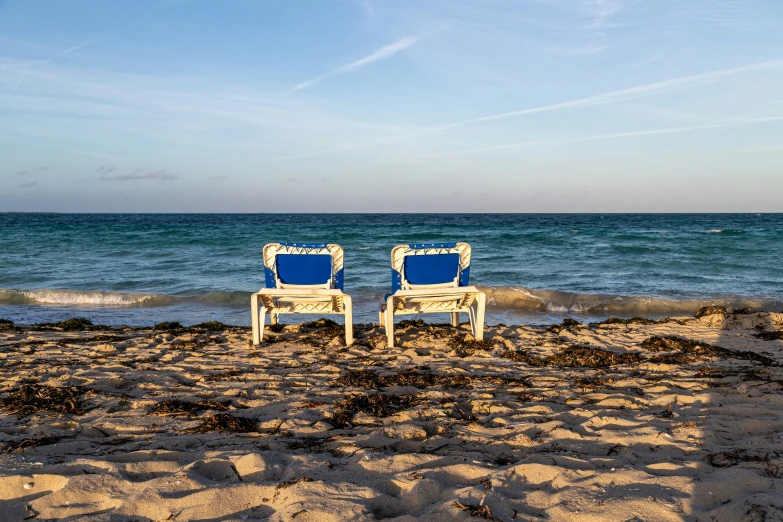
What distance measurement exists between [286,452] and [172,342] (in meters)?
4.03

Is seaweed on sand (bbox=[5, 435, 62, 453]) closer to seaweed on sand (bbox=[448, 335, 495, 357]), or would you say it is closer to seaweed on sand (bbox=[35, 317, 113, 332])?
seaweed on sand (bbox=[448, 335, 495, 357])

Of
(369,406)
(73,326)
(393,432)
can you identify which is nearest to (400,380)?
(369,406)

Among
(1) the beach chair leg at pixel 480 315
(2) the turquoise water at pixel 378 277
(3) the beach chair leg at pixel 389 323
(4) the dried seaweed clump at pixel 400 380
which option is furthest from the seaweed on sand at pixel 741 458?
(2) the turquoise water at pixel 378 277

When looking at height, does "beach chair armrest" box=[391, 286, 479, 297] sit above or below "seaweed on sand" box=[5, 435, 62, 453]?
above

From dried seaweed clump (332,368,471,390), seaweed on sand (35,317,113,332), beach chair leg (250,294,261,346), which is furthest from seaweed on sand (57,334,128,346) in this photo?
dried seaweed clump (332,368,471,390)

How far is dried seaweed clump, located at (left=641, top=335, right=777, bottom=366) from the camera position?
5.44m

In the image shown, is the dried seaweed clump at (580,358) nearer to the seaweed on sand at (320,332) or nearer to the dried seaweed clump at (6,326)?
the seaweed on sand at (320,332)

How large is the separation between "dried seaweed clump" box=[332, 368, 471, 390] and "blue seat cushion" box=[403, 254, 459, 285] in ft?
6.27

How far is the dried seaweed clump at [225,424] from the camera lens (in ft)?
11.0

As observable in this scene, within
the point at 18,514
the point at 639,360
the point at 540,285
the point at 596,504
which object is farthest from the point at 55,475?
the point at 540,285

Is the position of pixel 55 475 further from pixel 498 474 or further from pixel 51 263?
pixel 51 263

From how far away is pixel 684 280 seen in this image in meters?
14.4

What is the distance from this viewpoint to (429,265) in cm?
660

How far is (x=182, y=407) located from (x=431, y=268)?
357 centimetres
